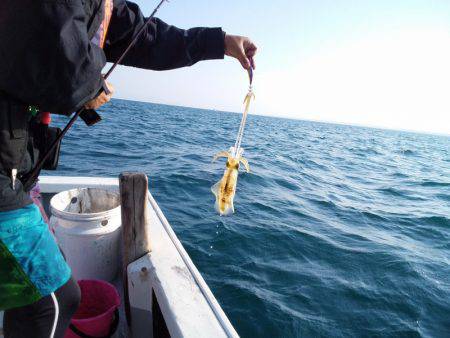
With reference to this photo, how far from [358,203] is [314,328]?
19.3 ft

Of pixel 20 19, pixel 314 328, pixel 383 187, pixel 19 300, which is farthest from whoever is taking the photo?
pixel 383 187

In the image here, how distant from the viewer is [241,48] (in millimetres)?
2080

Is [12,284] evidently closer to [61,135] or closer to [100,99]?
[61,135]

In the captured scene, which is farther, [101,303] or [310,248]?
[310,248]

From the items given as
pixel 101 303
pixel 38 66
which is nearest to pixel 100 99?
pixel 38 66

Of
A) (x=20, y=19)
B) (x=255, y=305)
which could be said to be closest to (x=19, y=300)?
(x=20, y=19)

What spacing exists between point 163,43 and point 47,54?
1052 millimetres

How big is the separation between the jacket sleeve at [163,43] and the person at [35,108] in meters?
0.20

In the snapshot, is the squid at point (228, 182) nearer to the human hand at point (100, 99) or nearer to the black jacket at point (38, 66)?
the human hand at point (100, 99)

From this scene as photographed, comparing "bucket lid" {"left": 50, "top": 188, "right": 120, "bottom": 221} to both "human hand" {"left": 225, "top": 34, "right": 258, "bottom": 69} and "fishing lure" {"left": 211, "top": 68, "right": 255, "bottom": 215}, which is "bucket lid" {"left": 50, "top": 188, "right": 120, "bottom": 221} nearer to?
"fishing lure" {"left": 211, "top": 68, "right": 255, "bottom": 215}

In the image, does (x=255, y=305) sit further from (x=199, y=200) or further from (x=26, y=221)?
(x=199, y=200)

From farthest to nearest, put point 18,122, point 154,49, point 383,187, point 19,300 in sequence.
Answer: point 383,187 → point 154,49 → point 19,300 → point 18,122

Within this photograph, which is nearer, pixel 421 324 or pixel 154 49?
pixel 154 49

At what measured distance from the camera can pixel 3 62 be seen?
1129mm
